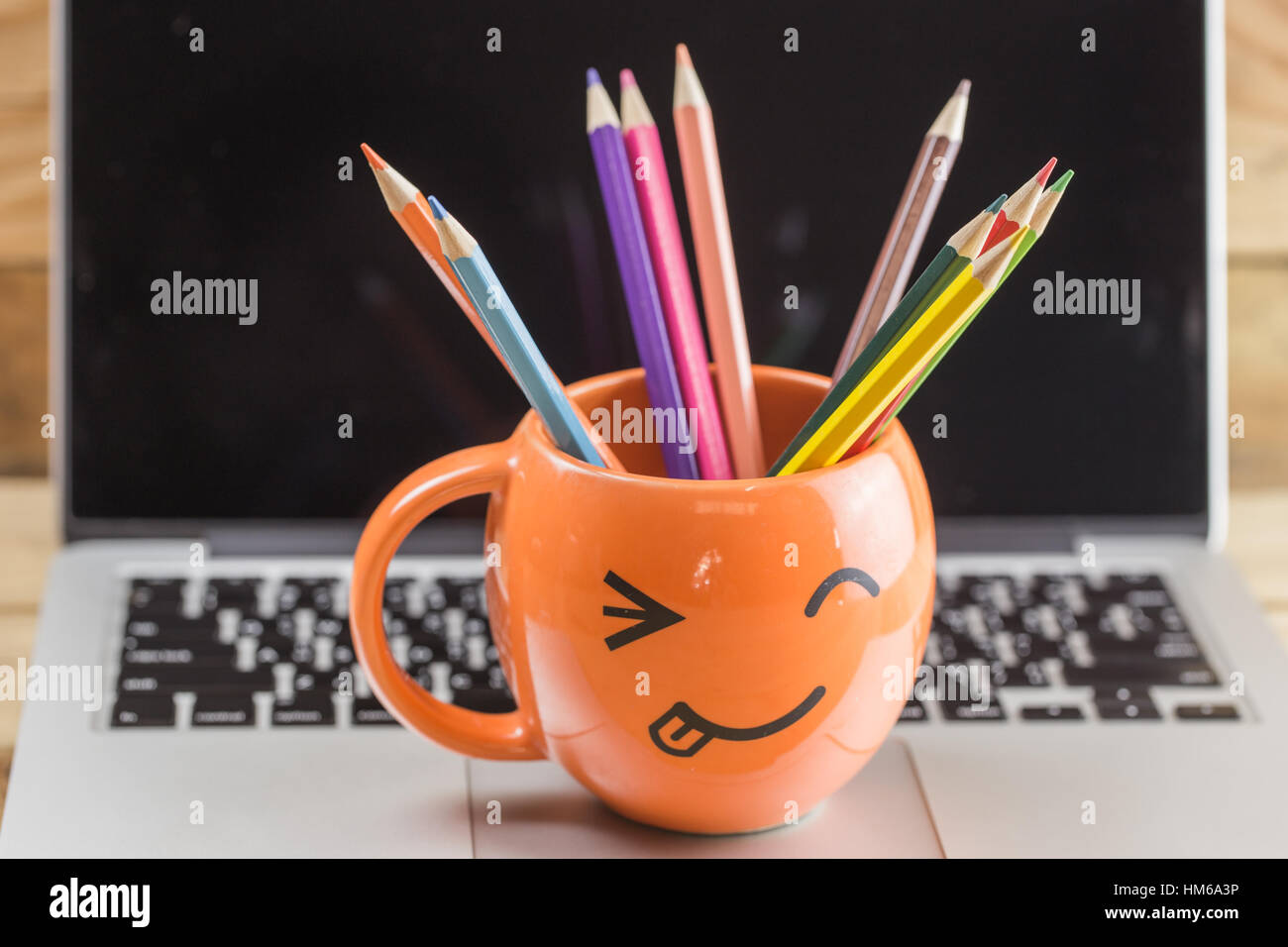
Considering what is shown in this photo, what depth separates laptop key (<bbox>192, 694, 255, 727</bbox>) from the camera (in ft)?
1.39

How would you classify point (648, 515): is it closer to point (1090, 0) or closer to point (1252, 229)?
point (1090, 0)

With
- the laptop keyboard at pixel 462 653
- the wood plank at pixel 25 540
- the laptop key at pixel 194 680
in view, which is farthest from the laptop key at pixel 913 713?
the wood plank at pixel 25 540

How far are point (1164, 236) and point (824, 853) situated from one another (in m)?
0.31

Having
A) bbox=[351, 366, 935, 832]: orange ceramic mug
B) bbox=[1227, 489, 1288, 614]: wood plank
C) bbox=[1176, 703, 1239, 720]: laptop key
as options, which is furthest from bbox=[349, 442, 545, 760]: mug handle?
bbox=[1227, 489, 1288, 614]: wood plank

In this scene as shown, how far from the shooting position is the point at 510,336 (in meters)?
0.32

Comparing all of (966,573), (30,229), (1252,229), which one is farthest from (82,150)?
(1252,229)

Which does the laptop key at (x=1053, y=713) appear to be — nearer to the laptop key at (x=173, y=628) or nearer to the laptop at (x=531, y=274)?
the laptop at (x=531, y=274)

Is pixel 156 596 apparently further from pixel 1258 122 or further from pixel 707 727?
pixel 1258 122

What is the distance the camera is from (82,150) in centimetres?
52

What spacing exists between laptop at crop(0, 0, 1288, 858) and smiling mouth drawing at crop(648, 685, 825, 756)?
153mm

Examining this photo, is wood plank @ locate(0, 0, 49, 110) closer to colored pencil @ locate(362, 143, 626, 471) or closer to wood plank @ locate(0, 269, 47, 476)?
wood plank @ locate(0, 269, 47, 476)

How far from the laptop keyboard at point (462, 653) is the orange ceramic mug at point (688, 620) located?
0.27 feet

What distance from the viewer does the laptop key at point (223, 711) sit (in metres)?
0.42

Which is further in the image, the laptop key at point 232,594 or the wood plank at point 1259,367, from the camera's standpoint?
the wood plank at point 1259,367
